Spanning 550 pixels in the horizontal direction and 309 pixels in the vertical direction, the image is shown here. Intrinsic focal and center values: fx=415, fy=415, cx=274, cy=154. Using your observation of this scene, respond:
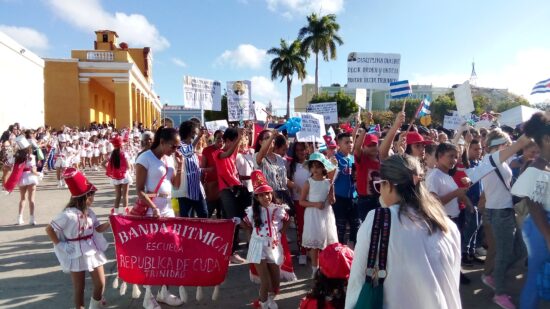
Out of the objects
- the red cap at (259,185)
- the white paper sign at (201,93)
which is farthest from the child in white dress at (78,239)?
the white paper sign at (201,93)

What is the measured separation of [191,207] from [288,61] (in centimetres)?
4595

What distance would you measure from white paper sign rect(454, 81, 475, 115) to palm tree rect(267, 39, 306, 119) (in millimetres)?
40631

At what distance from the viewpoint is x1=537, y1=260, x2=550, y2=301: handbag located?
3.49 metres

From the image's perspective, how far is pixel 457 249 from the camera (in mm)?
2154

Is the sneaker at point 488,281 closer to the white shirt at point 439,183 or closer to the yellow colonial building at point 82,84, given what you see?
the white shirt at point 439,183

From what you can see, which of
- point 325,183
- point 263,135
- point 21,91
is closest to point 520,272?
point 325,183

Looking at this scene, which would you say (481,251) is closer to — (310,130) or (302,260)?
(302,260)

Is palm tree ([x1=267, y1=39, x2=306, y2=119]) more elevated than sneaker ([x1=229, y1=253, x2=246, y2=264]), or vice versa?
palm tree ([x1=267, y1=39, x2=306, y2=119])

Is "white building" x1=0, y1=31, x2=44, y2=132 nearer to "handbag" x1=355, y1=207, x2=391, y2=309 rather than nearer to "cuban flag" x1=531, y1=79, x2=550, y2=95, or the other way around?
"cuban flag" x1=531, y1=79, x2=550, y2=95

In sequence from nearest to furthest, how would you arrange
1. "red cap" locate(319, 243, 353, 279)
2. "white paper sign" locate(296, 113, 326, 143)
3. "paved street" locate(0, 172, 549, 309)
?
1. "red cap" locate(319, 243, 353, 279)
2. "paved street" locate(0, 172, 549, 309)
3. "white paper sign" locate(296, 113, 326, 143)

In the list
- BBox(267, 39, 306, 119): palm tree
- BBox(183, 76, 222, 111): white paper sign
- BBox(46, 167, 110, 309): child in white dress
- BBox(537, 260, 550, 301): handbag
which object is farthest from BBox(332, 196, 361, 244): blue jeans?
BBox(267, 39, 306, 119): palm tree

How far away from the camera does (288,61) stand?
4991cm

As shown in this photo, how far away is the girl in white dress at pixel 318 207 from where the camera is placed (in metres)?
5.00

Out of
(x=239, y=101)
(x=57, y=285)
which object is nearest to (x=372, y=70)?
(x=239, y=101)
